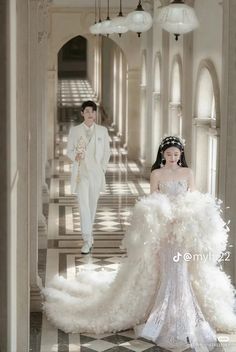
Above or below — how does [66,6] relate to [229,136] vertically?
above

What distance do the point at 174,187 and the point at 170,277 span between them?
1047 millimetres

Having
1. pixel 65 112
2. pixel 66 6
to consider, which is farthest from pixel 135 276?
pixel 65 112

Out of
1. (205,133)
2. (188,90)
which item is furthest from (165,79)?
(205,133)

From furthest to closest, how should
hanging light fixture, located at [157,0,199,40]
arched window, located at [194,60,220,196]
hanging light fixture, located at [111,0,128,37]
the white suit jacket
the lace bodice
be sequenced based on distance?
hanging light fixture, located at [111,0,128,37], arched window, located at [194,60,220,196], the white suit jacket, hanging light fixture, located at [157,0,199,40], the lace bodice

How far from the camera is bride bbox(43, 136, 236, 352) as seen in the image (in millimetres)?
8125

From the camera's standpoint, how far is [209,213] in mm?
8188

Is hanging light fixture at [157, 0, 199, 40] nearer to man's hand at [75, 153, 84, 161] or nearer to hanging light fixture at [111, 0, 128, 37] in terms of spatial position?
man's hand at [75, 153, 84, 161]

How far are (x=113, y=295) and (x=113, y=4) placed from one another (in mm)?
16342

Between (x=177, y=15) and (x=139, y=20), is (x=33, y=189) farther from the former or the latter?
(x=139, y=20)

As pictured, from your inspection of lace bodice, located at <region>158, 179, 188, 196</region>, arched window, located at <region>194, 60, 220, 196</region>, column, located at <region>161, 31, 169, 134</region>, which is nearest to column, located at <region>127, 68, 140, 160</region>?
column, located at <region>161, 31, 169, 134</region>

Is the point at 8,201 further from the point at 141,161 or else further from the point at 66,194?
the point at 141,161

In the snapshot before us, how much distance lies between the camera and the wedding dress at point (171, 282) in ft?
26.6

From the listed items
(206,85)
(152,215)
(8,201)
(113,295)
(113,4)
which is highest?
(113,4)
